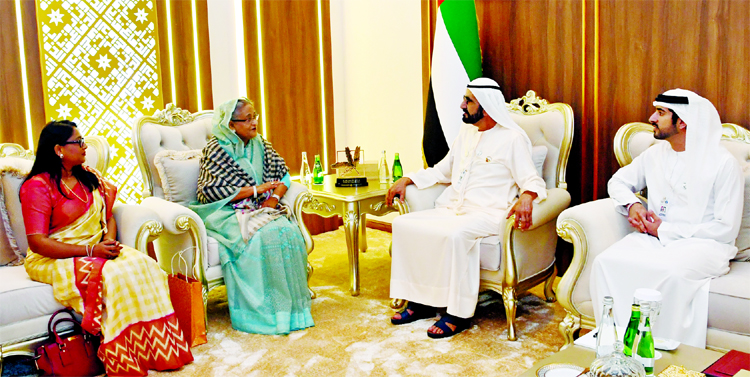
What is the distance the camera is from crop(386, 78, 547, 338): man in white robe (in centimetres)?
301

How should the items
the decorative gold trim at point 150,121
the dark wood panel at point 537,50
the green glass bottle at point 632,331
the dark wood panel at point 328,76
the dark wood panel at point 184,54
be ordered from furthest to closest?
the dark wood panel at point 328,76 < the dark wood panel at point 184,54 < the dark wood panel at point 537,50 < the decorative gold trim at point 150,121 < the green glass bottle at point 632,331

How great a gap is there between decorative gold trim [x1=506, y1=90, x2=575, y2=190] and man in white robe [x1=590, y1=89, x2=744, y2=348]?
1.95 ft

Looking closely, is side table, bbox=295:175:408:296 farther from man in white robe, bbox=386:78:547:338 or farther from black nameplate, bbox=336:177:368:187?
man in white robe, bbox=386:78:547:338

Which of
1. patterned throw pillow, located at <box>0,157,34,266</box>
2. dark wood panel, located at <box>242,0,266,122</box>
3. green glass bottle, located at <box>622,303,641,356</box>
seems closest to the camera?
green glass bottle, located at <box>622,303,641,356</box>

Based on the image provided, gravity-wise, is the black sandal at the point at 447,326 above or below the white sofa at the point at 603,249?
below

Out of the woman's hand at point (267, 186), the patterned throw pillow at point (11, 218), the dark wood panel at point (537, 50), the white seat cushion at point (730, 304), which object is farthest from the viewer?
the dark wood panel at point (537, 50)

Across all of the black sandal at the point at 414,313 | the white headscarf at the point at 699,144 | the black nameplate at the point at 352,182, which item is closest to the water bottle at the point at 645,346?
the white headscarf at the point at 699,144

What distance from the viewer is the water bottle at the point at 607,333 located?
1.64 m

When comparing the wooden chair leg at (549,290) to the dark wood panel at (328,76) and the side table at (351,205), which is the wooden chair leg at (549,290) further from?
the dark wood panel at (328,76)

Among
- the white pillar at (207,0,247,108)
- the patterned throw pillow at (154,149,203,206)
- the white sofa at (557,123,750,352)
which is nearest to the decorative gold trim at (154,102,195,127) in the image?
the patterned throw pillow at (154,149,203,206)

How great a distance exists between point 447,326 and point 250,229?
3.71 feet

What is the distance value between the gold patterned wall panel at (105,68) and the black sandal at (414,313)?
2.18 metres

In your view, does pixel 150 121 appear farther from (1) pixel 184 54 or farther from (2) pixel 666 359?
(2) pixel 666 359

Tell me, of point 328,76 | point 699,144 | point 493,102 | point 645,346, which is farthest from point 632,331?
point 328,76
